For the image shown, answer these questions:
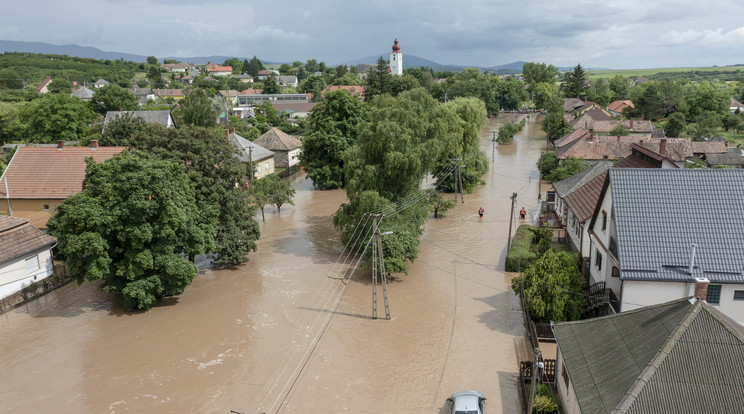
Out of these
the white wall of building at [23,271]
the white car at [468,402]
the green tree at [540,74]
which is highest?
the green tree at [540,74]

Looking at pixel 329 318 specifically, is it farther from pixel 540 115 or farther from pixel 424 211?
pixel 540 115

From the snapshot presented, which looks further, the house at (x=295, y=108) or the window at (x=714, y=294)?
the house at (x=295, y=108)

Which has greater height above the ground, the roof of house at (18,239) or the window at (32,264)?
the roof of house at (18,239)

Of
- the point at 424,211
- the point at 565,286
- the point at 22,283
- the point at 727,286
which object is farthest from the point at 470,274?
the point at 22,283

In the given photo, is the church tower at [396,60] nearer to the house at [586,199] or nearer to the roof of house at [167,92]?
the roof of house at [167,92]

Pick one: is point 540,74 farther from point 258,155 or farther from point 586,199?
point 586,199

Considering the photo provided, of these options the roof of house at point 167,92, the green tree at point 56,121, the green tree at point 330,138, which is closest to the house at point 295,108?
the green tree at point 56,121

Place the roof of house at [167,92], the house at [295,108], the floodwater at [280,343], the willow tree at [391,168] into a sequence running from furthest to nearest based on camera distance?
the roof of house at [167,92]
the house at [295,108]
the willow tree at [391,168]
the floodwater at [280,343]
